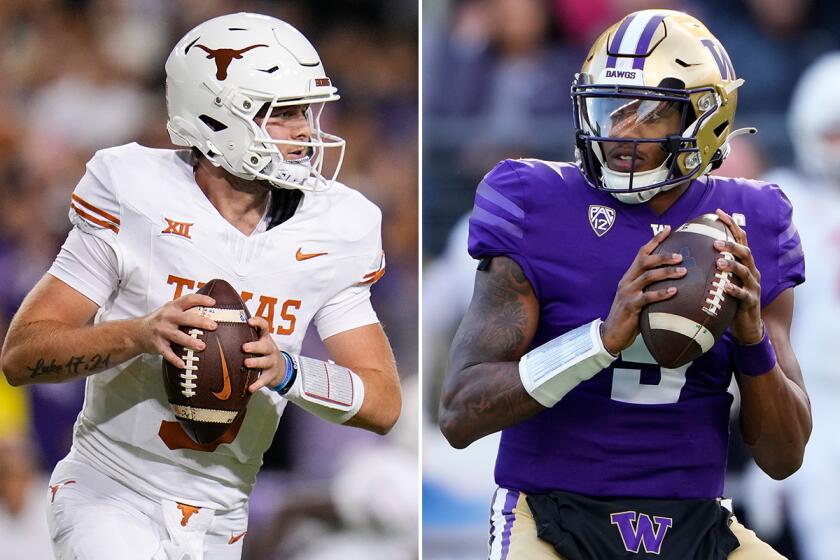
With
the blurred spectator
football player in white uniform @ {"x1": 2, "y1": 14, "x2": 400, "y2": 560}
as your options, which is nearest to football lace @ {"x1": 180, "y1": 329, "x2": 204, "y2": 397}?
football player in white uniform @ {"x1": 2, "y1": 14, "x2": 400, "y2": 560}

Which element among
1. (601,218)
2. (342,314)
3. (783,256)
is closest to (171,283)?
(342,314)

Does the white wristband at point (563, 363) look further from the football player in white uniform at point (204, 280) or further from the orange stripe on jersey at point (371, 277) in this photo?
the orange stripe on jersey at point (371, 277)

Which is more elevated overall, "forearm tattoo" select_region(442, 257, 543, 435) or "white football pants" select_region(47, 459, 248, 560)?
"forearm tattoo" select_region(442, 257, 543, 435)

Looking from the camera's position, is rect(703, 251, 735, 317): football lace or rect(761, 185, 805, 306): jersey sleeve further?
rect(761, 185, 805, 306): jersey sleeve

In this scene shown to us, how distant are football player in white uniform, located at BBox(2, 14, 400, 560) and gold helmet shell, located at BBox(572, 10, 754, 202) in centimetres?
64

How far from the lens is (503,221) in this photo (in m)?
2.41

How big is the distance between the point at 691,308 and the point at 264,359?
0.79m

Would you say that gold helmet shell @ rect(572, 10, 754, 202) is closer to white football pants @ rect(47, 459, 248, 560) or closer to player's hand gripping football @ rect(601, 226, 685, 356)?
player's hand gripping football @ rect(601, 226, 685, 356)

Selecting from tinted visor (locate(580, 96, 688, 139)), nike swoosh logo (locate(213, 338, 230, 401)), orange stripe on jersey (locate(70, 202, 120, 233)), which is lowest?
nike swoosh logo (locate(213, 338, 230, 401))

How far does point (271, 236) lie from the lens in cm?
273

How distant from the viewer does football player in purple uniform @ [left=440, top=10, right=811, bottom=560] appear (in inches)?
90.4

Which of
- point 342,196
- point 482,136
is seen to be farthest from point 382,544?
point 342,196

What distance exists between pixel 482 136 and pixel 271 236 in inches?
75.8

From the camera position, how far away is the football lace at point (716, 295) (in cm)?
211
